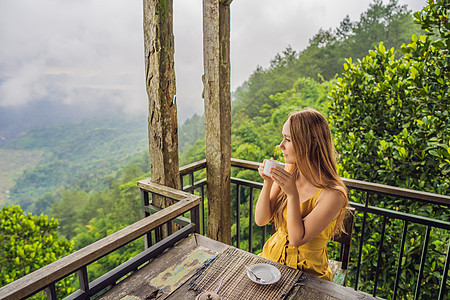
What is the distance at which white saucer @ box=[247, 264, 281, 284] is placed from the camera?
3.31 feet

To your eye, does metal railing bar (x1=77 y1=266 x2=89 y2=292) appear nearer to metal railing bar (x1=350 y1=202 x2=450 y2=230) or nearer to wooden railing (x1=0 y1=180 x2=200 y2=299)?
wooden railing (x1=0 y1=180 x2=200 y2=299)

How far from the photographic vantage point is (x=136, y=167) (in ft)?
38.6

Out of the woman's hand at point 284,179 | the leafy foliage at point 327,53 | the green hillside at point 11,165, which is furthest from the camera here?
the green hillside at point 11,165

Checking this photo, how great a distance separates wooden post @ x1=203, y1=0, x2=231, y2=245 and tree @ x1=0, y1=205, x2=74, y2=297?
255 centimetres

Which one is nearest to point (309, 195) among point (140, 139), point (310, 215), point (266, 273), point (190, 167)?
point (310, 215)

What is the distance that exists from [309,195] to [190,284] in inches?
24.9

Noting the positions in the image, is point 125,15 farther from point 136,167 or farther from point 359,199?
point 359,199

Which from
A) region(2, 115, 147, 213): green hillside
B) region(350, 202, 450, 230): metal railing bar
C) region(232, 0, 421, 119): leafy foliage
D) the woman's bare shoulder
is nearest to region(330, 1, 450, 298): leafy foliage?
region(350, 202, 450, 230): metal railing bar

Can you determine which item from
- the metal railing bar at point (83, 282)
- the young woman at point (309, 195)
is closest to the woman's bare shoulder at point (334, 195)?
the young woman at point (309, 195)

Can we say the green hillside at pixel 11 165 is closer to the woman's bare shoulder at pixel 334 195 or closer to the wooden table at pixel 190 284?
the wooden table at pixel 190 284

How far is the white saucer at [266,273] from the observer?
101cm

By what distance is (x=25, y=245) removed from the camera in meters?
3.40

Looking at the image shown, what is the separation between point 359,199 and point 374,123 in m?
0.68

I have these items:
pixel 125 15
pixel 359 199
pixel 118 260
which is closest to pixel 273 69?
pixel 125 15
